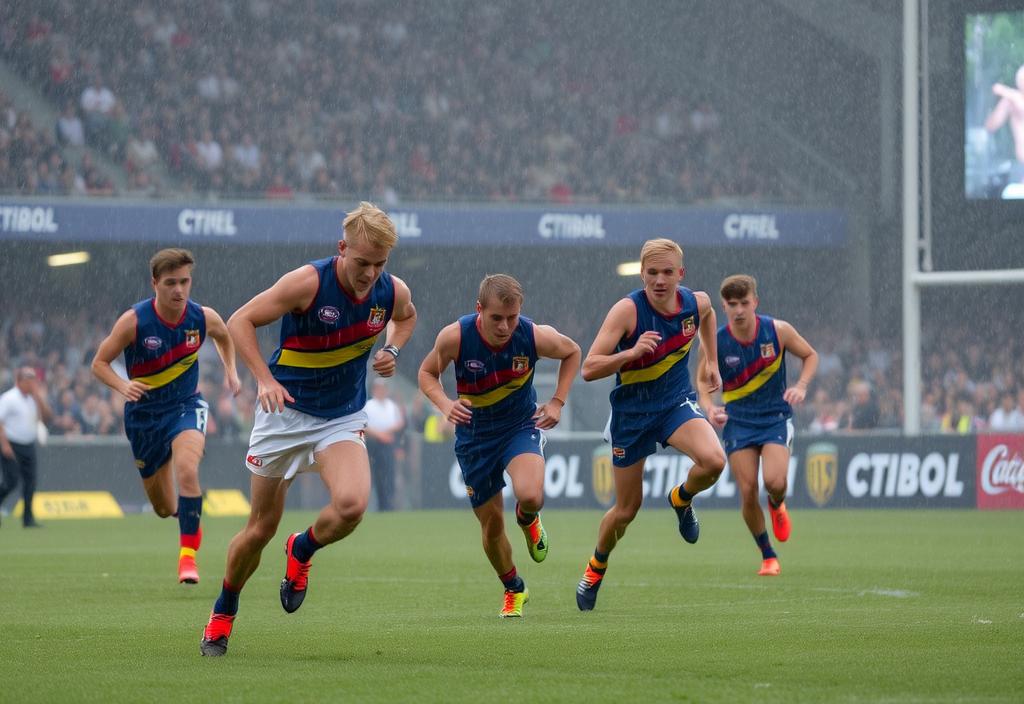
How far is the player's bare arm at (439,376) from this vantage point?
9.32 meters

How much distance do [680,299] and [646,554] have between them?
240 inches

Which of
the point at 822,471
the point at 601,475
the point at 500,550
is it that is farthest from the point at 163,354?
the point at 822,471

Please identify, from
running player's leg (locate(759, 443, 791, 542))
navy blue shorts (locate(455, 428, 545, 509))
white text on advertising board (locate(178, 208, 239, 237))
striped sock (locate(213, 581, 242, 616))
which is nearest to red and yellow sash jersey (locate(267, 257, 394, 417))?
striped sock (locate(213, 581, 242, 616))

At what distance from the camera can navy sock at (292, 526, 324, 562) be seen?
828 centimetres

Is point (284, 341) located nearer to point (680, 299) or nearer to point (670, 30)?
point (680, 299)

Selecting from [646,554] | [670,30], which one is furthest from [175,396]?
[670,30]

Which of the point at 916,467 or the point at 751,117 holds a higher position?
the point at 751,117

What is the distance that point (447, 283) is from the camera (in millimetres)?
36688

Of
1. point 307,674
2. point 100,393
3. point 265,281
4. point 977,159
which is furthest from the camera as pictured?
point 265,281

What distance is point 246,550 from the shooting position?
26.6 feet

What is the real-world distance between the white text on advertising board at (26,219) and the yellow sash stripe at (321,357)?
2271 cm

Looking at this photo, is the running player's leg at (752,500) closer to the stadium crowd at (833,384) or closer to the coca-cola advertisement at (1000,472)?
the coca-cola advertisement at (1000,472)

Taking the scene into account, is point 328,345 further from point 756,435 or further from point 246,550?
point 756,435

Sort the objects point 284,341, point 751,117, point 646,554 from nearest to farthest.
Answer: point 284,341 → point 646,554 → point 751,117
